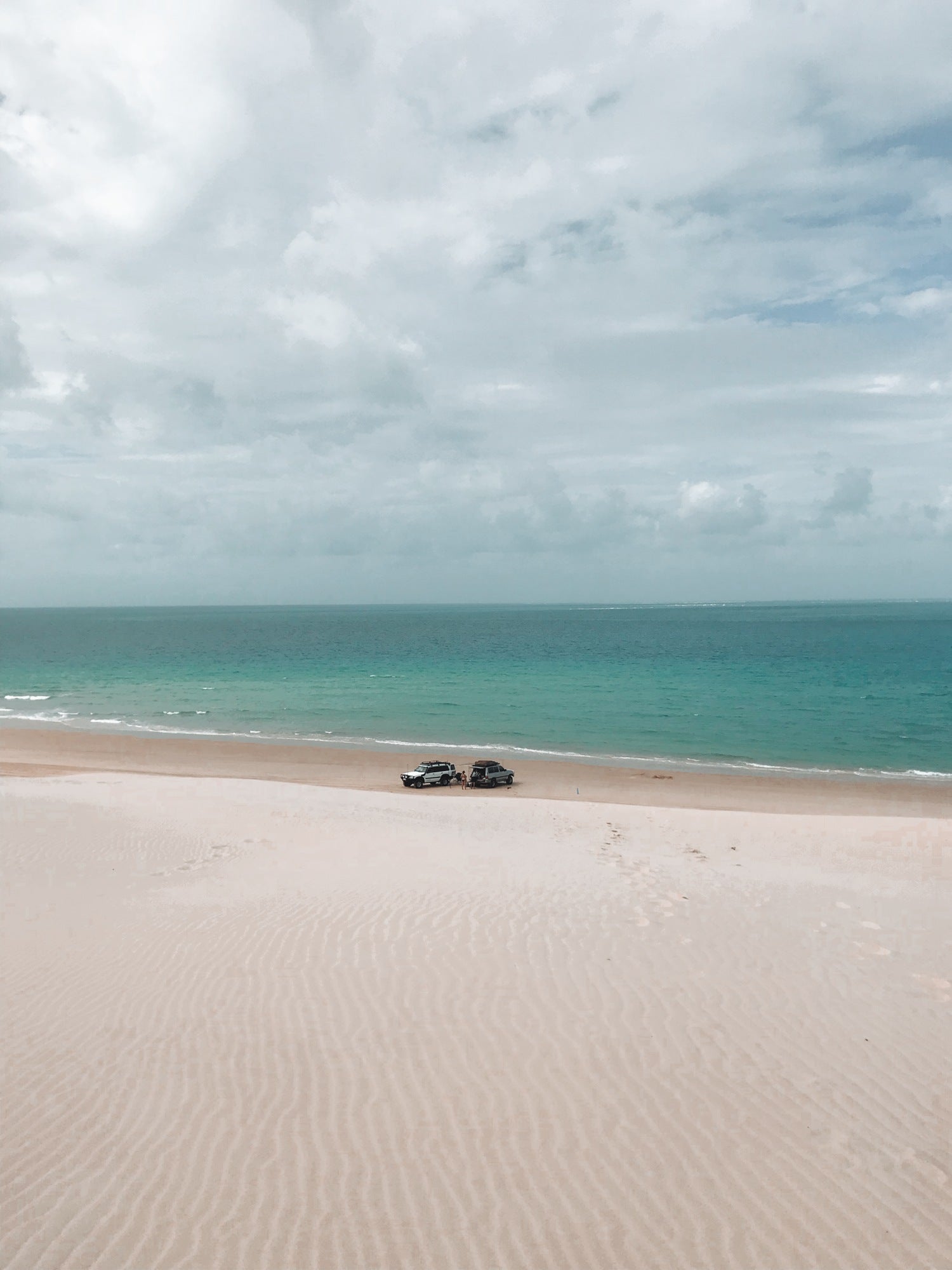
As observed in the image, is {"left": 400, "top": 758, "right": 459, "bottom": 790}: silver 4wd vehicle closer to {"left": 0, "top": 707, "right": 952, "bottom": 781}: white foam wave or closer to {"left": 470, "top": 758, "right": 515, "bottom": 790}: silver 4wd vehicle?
{"left": 470, "top": 758, "right": 515, "bottom": 790}: silver 4wd vehicle

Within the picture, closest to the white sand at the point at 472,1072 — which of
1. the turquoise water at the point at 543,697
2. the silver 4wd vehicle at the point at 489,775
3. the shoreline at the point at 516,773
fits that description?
the shoreline at the point at 516,773

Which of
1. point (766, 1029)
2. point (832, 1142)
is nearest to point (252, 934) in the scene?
point (766, 1029)

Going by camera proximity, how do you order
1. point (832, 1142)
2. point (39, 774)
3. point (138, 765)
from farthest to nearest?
point (138, 765), point (39, 774), point (832, 1142)

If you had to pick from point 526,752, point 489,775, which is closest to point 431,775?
point 489,775

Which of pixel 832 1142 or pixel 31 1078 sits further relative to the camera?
pixel 31 1078

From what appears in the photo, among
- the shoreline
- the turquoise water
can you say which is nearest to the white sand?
the shoreline

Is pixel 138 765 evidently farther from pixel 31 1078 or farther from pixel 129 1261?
pixel 129 1261
